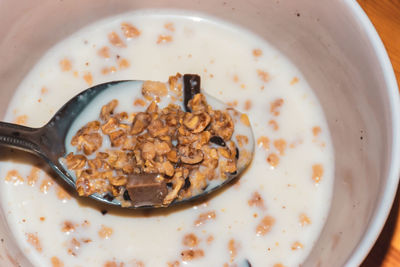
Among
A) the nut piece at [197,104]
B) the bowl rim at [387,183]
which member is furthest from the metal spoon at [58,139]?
the bowl rim at [387,183]

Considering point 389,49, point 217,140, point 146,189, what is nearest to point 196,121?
point 217,140

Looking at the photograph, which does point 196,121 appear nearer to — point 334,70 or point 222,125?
point 222,125

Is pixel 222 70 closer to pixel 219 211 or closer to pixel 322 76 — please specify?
pixel 322 76

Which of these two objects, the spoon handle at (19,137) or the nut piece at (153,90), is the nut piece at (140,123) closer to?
the nut piece at (153,90)

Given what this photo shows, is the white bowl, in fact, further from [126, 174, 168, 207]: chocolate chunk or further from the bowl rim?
[126, 174, 168, 207]: chocolate chunk

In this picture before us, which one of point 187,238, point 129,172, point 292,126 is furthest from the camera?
point 292,126

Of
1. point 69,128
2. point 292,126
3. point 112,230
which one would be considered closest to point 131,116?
point 69,128
